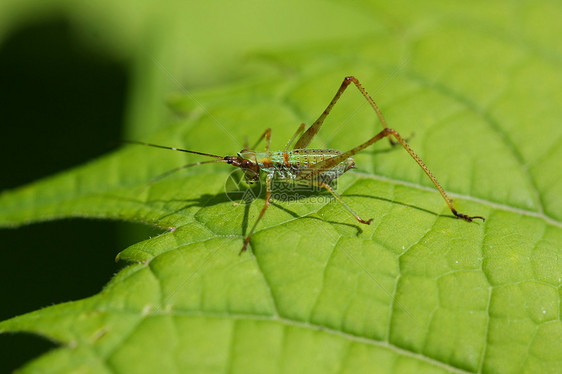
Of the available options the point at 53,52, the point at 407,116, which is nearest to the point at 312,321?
the point at 407,116

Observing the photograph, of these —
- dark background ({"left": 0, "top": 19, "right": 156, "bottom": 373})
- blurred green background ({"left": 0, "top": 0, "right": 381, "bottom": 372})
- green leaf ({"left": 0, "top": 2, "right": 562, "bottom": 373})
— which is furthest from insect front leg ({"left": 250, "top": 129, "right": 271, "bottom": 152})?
dark background ({"left": 0, "top": 19, "right": 156, "bottom": 373})

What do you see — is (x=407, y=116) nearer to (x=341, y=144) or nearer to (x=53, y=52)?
(x=341, y=144)

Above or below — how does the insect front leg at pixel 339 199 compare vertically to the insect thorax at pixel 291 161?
below

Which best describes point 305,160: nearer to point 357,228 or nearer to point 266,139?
point 266,139

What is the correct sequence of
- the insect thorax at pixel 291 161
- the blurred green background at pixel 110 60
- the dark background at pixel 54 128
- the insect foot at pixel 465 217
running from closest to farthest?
the insect foot at pixel 465 217 → the insect thorax at pixel 291 161 → the dark background at pixel 54 128 → the blurred green background at pixel 110 60

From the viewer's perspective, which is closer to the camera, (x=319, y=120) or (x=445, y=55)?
(x=319, y=120)

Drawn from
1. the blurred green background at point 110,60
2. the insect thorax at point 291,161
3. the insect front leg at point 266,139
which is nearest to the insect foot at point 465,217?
the insect thorax at point 291,161

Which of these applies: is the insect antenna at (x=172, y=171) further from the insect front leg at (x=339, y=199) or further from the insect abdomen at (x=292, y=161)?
the insect front leg at (x=339, y=199)
